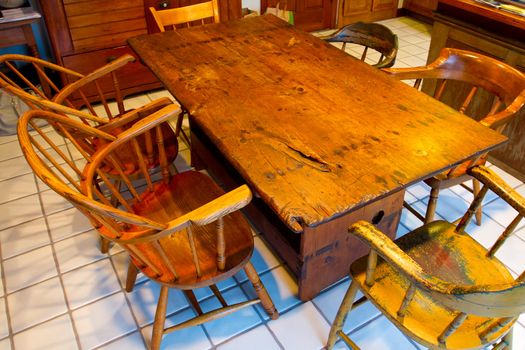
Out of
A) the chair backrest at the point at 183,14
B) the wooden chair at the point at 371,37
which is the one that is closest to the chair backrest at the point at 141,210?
the chair backrest at the point at 183,14

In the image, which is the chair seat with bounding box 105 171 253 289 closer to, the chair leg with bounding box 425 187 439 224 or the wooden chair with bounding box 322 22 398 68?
the chair leg with bounding box 425 187 439 224

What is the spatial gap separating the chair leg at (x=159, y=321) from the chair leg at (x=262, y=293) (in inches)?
11.7

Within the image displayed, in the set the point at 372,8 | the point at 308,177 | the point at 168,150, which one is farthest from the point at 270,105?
the point at 372,8

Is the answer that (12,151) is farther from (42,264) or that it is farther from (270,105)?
(270,105)

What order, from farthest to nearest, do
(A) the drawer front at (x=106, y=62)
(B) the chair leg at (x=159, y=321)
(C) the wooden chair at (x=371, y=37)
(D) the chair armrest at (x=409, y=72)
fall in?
(A) the drawer front at (x=106, y=62), (C) the wooden chair at (x=371, y=37), (D) the chair armrest at (x=409, y=72), (B) the chair leg at (x=159, y=321)

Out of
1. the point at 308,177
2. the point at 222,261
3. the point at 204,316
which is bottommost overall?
the point at 204,316

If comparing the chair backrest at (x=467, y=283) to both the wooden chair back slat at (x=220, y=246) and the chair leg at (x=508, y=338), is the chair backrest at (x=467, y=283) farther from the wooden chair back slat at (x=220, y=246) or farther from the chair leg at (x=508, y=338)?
the wooden chair back slat at (x=220, y=246)

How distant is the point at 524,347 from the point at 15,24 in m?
3.06

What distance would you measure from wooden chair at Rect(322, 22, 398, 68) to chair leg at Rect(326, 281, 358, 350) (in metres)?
1.31

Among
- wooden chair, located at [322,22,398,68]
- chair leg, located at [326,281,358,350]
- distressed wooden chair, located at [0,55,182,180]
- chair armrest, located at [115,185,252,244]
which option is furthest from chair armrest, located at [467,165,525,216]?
distressed wooden chair, located at [0,55,182,180]

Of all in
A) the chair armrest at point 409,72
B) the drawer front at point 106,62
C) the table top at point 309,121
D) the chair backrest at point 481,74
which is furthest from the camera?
the drawer front at point 106,62

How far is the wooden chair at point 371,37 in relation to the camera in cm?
222

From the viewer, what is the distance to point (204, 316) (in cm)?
153

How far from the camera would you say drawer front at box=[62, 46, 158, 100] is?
2.85 m
